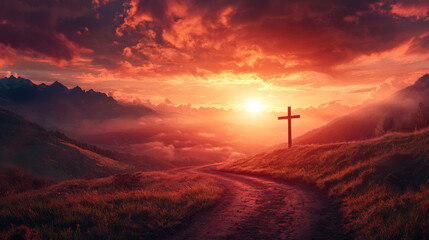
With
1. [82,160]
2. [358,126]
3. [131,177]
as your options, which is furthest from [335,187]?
[358,126]

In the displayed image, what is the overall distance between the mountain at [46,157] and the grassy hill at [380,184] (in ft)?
298

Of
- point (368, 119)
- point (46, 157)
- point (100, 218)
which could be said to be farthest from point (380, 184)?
point (368, 119)

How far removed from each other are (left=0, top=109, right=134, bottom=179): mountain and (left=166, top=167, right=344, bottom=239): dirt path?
303 feet

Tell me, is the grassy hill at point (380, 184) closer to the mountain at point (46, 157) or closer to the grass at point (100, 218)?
the grass at point (100, 218)

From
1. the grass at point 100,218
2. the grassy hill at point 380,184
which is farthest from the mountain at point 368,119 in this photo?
the grass at point 100,218

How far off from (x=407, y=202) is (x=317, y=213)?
3281 millimetres

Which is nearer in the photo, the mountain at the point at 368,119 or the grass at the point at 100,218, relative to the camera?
the grass at the point at 100,218

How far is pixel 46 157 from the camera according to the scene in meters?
106

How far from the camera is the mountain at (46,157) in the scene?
9825 centimetres

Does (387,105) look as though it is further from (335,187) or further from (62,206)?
(62,206)

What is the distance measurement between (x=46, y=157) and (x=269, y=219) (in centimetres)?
12414

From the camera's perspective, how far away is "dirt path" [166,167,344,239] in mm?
7871

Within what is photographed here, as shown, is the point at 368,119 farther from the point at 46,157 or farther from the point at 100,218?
the point at 46,157

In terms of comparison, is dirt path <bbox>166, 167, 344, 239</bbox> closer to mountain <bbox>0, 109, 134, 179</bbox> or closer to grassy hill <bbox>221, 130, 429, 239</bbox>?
grassy hill <bbox>221, 130, 429, 239</bbox>
